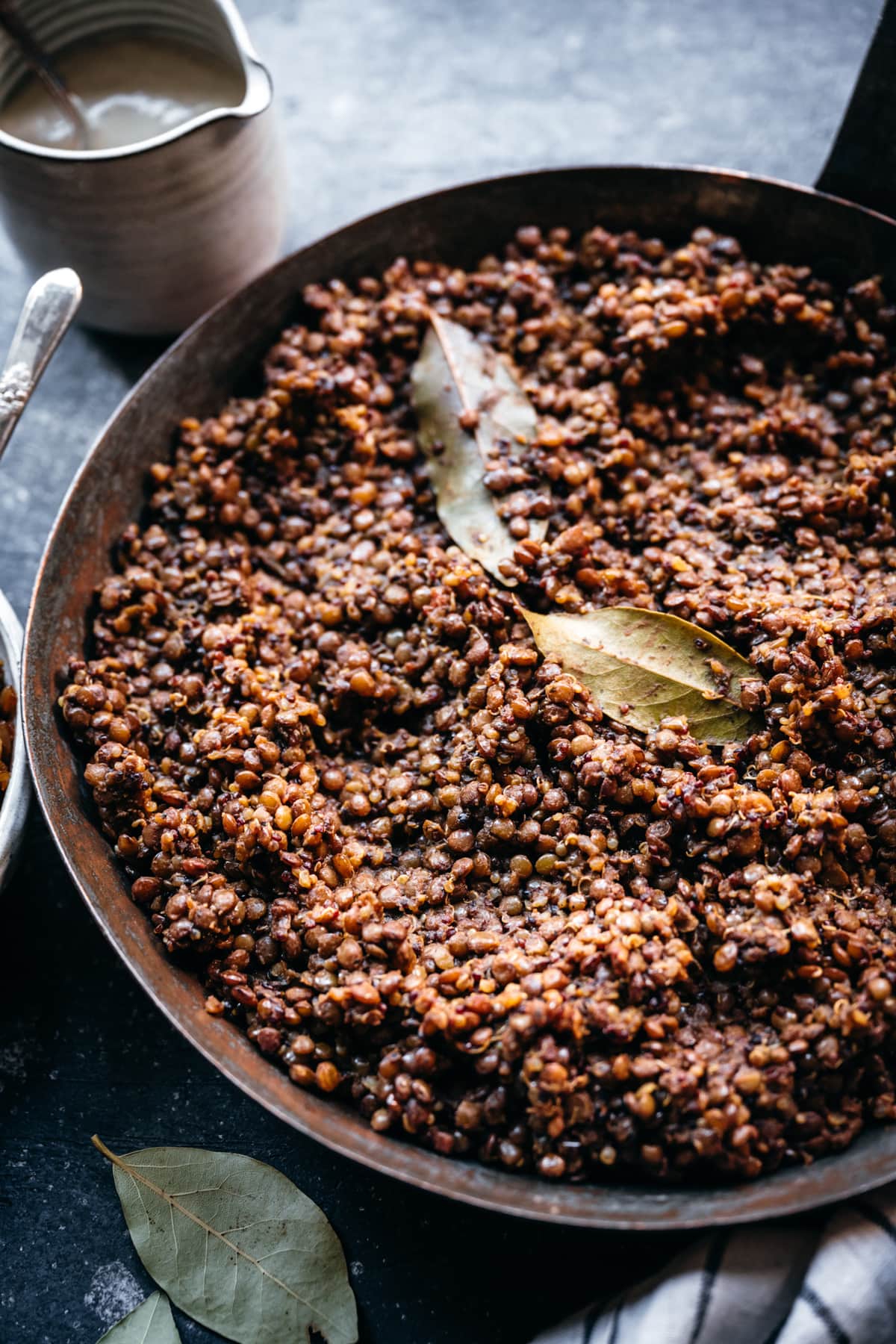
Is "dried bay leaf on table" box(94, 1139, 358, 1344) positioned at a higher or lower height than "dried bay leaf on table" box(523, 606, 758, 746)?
lower

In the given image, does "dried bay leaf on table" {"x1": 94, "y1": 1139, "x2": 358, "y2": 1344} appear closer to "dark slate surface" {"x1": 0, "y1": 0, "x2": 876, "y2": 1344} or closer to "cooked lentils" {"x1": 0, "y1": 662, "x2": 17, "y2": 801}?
"dark slate surface" {"x1": 0, "y1": 0, "x2": 876, "y2": 1344}

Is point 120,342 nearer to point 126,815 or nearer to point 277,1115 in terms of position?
point 126,815

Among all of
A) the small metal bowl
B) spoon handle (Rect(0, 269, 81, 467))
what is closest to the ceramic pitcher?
spoon handle (Rect(0, 269, 81, 467))

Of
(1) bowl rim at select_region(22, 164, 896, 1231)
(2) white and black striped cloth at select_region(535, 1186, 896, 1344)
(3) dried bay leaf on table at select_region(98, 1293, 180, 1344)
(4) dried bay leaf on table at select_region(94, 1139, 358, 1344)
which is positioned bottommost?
(3) dried bay leaf on table at select_region(98, 1293, 180, 1344)

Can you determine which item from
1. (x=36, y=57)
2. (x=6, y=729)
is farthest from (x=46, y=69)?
(x=6, y=729)

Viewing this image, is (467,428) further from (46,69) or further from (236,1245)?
(236,1245)

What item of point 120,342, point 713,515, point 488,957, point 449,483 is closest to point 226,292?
point 120,342
